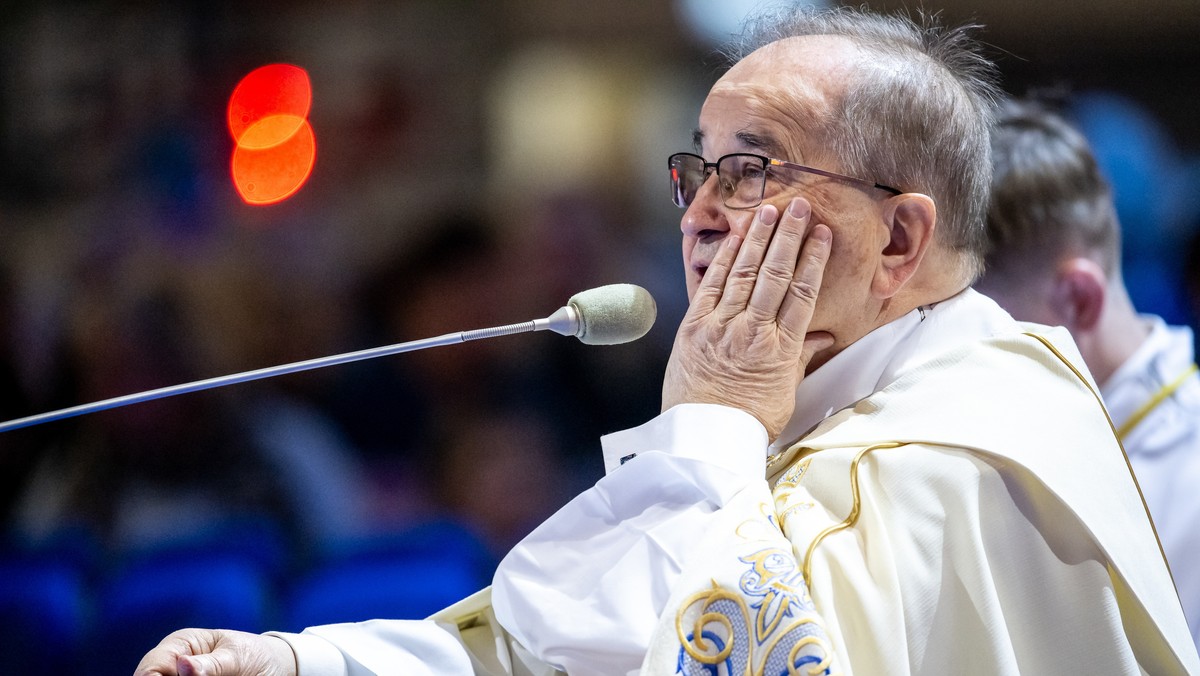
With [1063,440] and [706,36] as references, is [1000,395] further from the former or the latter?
[706,36]

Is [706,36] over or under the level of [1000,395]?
over

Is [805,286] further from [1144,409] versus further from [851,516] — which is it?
[1144,409]

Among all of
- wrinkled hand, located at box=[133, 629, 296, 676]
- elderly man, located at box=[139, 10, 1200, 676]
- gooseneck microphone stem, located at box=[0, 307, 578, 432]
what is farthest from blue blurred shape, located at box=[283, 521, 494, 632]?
gooseneck microphone stem, located at box=[0, 307, 578, 432]

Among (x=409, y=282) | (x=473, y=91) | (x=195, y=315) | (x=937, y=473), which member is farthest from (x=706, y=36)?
(x=937, y=473)

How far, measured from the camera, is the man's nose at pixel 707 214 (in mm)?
2014

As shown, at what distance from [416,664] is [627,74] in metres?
2.60

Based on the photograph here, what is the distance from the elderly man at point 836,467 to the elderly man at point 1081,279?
148cm

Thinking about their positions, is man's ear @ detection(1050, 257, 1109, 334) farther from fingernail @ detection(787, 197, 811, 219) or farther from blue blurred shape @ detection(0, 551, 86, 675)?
blue blurred shape @ detection(0, 551, 86, 675)

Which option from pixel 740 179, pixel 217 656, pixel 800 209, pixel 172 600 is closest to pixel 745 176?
pixel 740 179

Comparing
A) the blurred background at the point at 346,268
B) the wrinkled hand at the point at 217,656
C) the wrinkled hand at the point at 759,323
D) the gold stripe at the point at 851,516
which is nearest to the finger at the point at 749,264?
the wrinkled hand at the point at 759,323

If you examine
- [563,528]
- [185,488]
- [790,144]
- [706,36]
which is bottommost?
[185,488]

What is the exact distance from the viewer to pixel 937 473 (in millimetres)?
1653

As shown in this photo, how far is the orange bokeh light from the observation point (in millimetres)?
3688

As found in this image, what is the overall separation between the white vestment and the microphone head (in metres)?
0.19
